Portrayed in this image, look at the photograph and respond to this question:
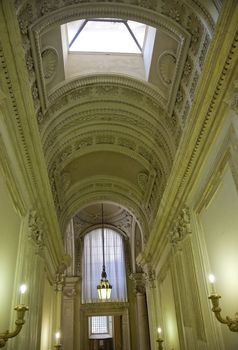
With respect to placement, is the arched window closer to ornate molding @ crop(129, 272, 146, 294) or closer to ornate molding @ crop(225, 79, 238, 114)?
ornate molding @ crop(129, 272, 146, 294)

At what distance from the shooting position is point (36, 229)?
6312 millimetres

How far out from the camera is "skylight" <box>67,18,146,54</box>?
7.61 m

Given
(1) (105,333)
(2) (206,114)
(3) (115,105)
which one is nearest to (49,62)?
(3) (115,105)

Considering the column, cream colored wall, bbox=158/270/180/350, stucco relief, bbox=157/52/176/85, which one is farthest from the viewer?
the column

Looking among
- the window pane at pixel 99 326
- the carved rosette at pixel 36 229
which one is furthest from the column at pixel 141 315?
the carved rosette at pixel 36 229

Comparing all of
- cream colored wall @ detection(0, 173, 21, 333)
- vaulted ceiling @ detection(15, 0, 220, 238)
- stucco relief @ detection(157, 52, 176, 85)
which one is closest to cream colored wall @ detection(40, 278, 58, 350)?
vaulted ceiling @ detection(15, 0, 220, 238)

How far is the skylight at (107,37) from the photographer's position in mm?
7613

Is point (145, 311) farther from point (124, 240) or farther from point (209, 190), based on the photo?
point (209, 190)

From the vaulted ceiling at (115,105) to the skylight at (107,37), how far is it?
100 centimetres

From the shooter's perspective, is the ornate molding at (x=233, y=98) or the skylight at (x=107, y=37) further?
the skylight at (x=107, y=37)

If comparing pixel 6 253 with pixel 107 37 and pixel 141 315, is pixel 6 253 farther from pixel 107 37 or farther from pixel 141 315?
pixel 141 315

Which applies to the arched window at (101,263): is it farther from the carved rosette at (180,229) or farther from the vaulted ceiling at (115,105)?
the carved rosette at (180,229)

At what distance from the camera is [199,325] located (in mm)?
5691

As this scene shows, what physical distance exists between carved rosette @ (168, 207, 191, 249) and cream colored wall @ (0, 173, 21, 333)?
3189mm
